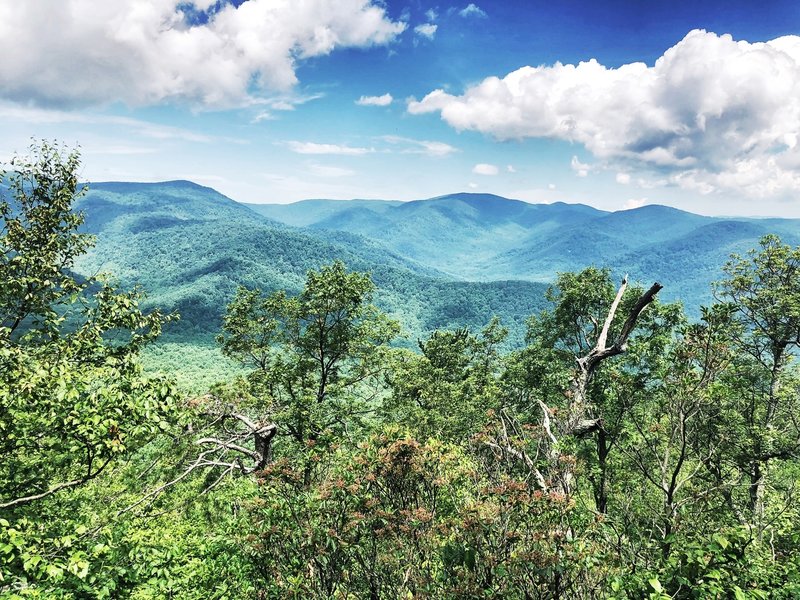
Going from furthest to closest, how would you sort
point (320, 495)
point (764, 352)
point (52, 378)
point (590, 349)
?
point (764, 352)
point (590, 349)
point (320, 495)
point (52, 378)

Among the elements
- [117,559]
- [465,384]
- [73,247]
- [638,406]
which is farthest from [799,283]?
[73,247]

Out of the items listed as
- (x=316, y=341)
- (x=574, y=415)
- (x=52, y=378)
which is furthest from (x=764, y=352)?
(x=52, y=378)

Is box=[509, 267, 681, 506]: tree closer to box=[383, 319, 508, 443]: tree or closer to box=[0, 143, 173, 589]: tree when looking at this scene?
box=[383, 319, 508, 443]: tree

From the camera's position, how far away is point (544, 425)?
25.5 feet

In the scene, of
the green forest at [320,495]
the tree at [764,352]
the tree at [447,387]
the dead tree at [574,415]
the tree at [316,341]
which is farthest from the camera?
the tree at [447,387]

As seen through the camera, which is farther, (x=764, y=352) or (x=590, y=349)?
(x=764, y=352)

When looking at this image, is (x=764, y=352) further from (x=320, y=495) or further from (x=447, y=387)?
(x=320, y=495)

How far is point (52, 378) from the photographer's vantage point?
6.11m

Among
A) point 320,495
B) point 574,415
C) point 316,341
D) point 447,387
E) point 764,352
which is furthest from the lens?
point 447,387

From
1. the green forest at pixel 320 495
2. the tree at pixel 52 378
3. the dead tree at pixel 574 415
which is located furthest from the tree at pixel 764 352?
the tree at pixel 52 378

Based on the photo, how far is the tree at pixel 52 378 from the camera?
19.4ft

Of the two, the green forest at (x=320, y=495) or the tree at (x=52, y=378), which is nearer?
the green forest at (x=320, y=495)

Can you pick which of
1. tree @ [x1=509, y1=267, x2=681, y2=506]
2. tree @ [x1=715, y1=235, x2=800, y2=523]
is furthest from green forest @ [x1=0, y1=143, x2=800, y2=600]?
tree @ [x1=509, y1=267, x2=681, y2=506]

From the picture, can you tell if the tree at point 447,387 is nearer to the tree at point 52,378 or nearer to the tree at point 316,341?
the tree at point 316,341
